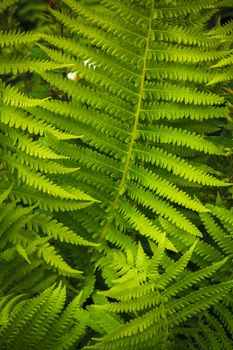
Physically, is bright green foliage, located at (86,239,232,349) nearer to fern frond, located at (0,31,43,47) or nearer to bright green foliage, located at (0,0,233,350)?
bright green foliage, located at (0,0,233,350)

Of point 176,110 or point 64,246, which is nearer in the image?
point 176,110

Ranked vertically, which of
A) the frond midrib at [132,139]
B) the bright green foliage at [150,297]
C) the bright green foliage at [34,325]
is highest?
the frond midrib at [132,139]

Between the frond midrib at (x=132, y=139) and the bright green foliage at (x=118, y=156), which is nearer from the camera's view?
the bright green foliage at (x=118, y=156)

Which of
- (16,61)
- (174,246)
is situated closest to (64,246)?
(174,246)

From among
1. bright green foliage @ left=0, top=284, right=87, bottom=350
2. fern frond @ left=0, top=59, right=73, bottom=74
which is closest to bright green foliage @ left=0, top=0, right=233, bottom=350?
fern frond @ left=0, top=59, right=73, bottom=74

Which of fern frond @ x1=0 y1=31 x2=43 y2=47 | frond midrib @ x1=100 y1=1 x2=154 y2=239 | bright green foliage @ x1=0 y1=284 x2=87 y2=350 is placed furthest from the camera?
frond midrib @ x1=100 y1=1 x2=154 y2=239

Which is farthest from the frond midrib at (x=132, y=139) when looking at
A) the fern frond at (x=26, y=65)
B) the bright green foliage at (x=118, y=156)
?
the fern frond at (x=26, y=65)

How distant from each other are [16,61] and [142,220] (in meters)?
0.64

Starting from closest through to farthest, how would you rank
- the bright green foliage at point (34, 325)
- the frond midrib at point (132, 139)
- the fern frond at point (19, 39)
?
the bright green foliage at point (34, 325)
the fern frond at point (19, 39)
the frond midrib at point (132, 139)

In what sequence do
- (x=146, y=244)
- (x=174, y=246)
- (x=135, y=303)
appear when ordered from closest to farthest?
(x=135, y=303), (x=174, y=246), (x=146, y=244)

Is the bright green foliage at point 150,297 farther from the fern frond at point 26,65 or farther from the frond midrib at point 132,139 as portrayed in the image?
the fern frond at point 26,65

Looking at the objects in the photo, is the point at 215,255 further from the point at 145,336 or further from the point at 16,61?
the point at 16,61

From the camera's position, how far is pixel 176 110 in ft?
4.83

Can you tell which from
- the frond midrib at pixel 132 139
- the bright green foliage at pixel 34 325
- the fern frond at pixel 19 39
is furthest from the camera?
the frond midrib at pixel 132 139
